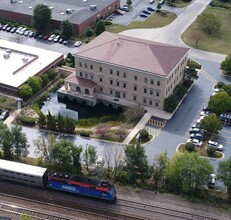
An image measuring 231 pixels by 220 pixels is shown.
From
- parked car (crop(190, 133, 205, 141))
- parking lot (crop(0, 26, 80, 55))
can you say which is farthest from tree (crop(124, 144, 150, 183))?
parking lot (crop(0, 26, 80, 55))

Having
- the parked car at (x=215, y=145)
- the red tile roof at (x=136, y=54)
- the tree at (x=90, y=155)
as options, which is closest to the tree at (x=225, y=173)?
the parked car at (x=215, y=145)

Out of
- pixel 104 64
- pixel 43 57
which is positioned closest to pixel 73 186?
pixel 104 64

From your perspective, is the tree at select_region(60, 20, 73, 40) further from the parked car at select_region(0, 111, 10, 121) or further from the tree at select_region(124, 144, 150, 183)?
the tree at select_region(124, 144, 150, 183)

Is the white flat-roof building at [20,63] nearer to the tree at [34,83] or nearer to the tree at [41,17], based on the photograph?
the tree at [34,83]

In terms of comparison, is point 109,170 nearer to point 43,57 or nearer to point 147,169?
point 147,169

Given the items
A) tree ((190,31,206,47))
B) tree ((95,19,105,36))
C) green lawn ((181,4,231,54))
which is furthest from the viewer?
tree ((95,19,105,36))
